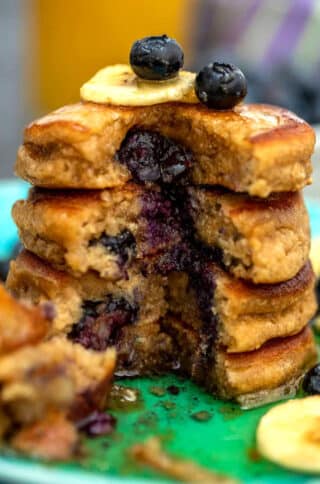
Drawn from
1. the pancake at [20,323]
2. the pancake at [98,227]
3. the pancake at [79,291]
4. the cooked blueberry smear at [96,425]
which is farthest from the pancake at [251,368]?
the pancake at [20,323]

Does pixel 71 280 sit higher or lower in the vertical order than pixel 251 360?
higher

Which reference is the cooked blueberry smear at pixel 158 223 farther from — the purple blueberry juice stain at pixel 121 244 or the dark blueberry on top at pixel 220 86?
the dark blueberry on top at pixel 220 86

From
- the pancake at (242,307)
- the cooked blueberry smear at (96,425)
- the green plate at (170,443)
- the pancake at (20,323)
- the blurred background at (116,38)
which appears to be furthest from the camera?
the blurred background at (116,38)

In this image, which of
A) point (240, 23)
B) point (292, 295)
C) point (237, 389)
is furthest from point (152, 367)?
point (240, 23)

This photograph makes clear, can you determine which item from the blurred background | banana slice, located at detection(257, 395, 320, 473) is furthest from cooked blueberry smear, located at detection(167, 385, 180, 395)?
the blurred background

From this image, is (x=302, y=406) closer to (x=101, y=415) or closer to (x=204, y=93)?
(x=101, y=415)
